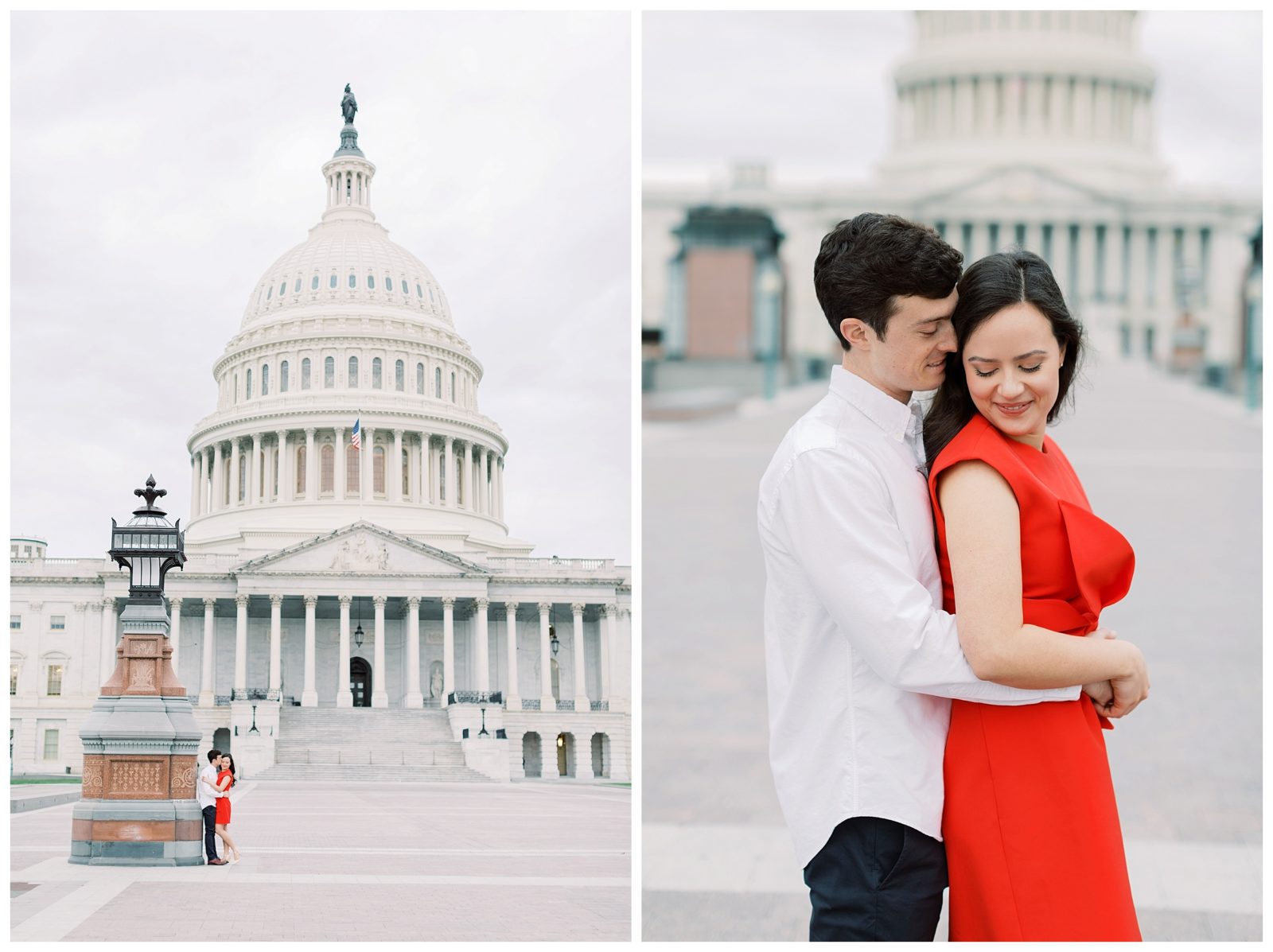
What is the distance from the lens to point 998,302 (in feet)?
12.5

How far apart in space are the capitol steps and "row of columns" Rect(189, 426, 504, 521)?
59.0 inches

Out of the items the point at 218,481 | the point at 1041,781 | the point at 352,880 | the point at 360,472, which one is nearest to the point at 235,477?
the point at 218,481

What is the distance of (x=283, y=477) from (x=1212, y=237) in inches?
3543

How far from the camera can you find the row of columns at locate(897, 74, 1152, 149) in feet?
333

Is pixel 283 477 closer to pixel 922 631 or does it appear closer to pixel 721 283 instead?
pixel 922 631

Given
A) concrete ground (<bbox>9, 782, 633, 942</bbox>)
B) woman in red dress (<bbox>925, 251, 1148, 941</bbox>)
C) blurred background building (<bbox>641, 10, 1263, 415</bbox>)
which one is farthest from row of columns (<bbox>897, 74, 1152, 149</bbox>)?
woman in red dress (<bbox>925, 251, 1148, 941</bbox>)

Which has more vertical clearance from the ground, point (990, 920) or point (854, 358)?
point (854, 358)

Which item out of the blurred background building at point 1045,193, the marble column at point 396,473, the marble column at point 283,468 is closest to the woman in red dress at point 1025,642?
the marble column at point 283,468

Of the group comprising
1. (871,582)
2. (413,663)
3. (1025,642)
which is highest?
(871,582)

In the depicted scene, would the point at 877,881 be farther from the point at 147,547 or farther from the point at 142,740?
the point at 147,547

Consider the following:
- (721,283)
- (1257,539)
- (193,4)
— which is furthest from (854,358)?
(721,283)

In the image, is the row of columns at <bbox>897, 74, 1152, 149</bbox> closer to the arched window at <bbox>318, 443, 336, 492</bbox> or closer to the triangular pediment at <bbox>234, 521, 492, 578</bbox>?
the triangular pediment at <bbox>234, 521, 492, 578</bbox>

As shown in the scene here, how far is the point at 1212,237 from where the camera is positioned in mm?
90062

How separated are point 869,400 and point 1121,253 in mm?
92327
